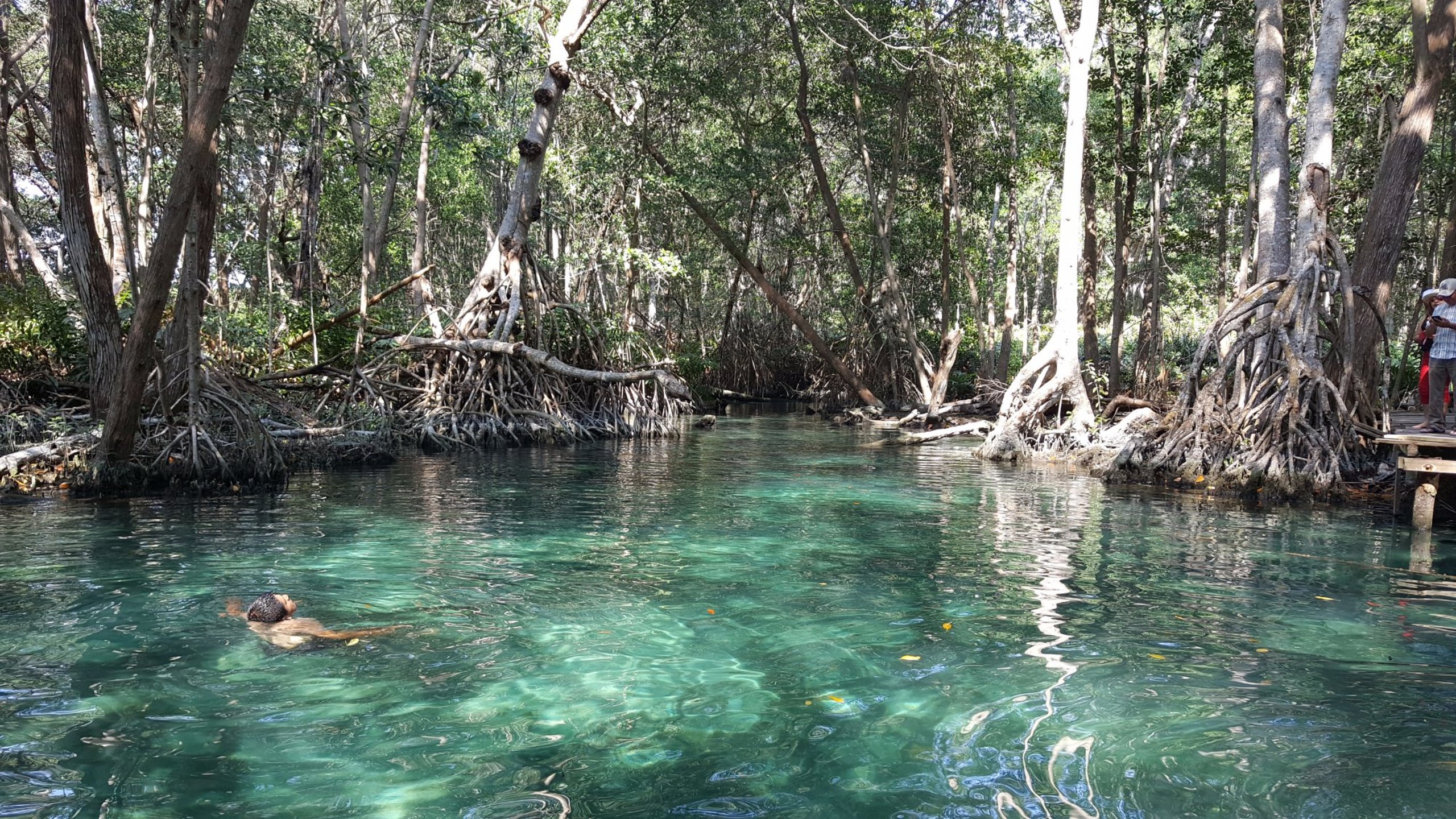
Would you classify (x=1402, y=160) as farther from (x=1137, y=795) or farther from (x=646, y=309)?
(x=646, y=309)

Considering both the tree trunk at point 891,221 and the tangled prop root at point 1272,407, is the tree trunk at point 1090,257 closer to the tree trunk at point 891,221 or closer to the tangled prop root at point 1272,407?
the tree trunk at point 891,221

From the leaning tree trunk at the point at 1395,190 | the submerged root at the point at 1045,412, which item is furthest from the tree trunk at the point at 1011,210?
the leaning tree trunk at the point at 1395,190

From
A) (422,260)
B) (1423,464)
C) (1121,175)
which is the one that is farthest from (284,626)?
(1121,175)

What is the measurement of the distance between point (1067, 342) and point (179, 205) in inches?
415

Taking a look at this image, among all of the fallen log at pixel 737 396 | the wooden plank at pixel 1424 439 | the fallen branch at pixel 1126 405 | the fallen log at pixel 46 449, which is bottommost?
the fallen log at pixel 46 449

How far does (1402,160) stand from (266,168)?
24.6 meters

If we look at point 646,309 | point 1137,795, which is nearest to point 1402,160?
point 1137,795

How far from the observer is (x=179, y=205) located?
7.54 m

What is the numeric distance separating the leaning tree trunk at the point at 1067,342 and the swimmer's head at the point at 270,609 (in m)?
10.0

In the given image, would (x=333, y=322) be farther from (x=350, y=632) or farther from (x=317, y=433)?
(x=350, y=632)

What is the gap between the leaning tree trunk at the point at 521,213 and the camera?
46.3 ft

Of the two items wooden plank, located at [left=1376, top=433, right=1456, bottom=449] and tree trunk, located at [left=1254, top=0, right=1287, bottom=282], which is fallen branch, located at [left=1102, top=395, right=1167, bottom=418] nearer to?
tree trunk, located at [left=1254, top=0, right=1287, bottom=282]

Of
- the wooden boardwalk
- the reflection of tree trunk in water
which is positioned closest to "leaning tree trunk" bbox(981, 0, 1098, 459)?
the wooden boardwalk

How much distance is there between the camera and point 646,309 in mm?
28609
